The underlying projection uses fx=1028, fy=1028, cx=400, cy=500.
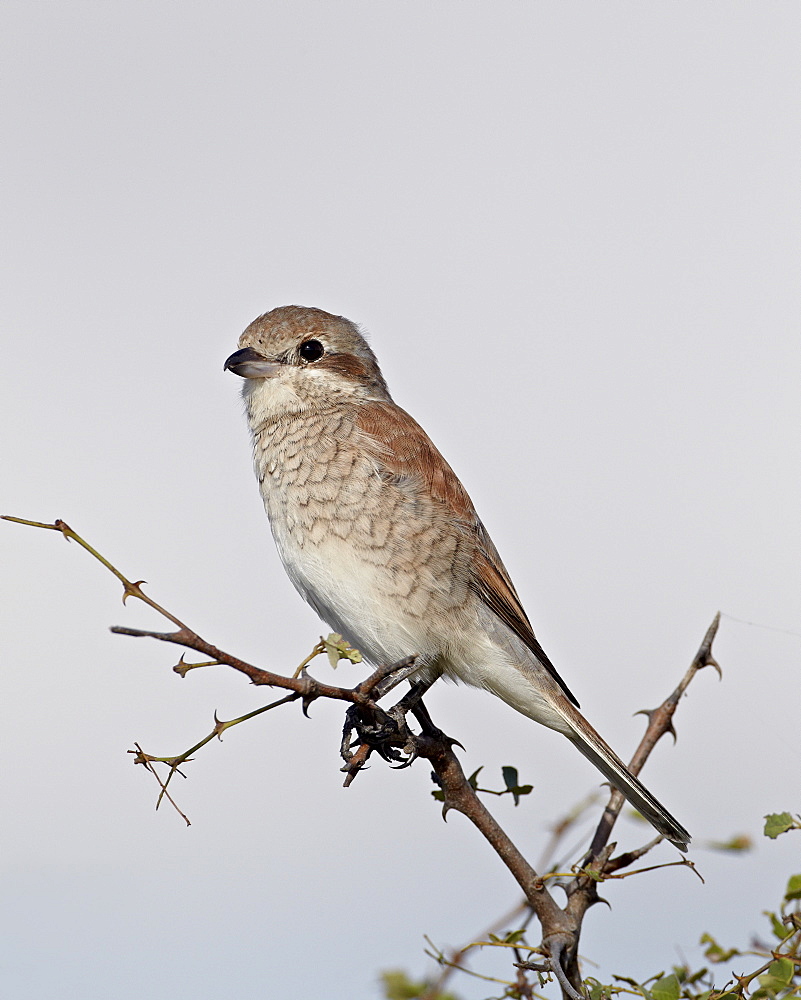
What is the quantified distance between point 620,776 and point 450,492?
1.21 metres

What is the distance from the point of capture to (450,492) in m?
3.98

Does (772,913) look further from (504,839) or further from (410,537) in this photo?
(410,537)

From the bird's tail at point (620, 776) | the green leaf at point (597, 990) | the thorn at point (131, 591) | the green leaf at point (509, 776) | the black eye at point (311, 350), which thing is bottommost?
→ the green leaf at point (597, 990)

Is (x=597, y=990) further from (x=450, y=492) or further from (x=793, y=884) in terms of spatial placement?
(x=450, y=492)

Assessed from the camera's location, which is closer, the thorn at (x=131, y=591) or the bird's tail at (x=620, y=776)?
the thorn at (x=131, y=591)

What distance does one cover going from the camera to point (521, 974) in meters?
2.54

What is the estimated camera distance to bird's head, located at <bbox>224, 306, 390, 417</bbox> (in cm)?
418

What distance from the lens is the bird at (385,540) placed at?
3.73 m

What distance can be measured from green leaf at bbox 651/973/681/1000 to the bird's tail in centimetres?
92

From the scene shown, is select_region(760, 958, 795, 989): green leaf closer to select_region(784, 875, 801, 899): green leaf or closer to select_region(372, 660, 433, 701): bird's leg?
select_region(784, 875, 801, 899): green leaf

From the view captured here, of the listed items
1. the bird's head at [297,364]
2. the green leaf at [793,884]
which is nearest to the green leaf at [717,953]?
the green leaf at [793,884]

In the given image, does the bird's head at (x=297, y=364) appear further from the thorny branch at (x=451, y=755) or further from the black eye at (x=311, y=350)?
the thorny branch at (x=451, y=755)

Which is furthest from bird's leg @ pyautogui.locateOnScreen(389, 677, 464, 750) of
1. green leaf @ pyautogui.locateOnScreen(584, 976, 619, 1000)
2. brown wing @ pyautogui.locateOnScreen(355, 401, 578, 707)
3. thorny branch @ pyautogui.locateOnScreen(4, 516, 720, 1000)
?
green leaf @ pyautogui.locateOnScreen(584, 976, 619, 1000)

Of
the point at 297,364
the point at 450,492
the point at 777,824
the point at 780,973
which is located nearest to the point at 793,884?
the point at 777,824
